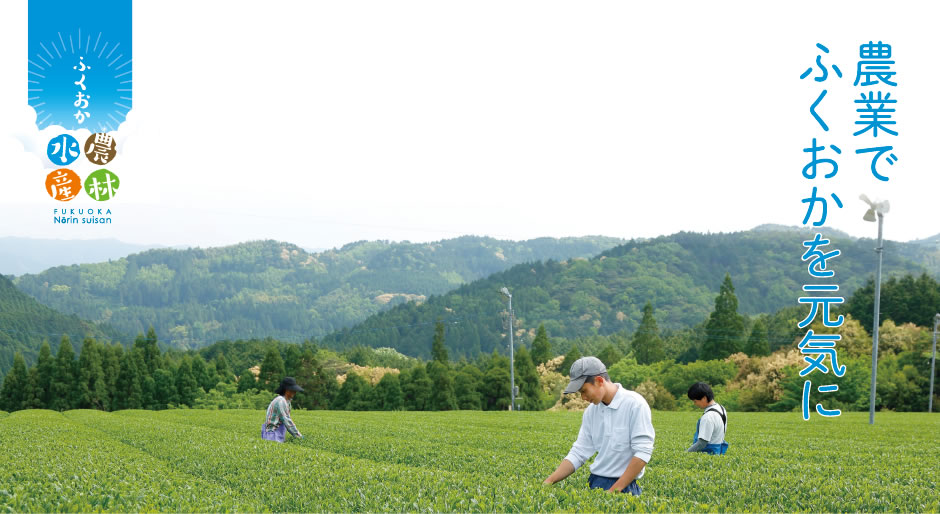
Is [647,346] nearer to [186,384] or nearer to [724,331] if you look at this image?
[724,331]

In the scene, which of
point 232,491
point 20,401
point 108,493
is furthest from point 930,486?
point 20,401

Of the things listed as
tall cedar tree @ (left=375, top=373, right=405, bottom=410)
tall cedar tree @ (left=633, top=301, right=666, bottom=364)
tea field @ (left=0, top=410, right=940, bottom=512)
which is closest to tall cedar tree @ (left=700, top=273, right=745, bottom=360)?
tall cedar tree @ (left=633, top=301, right=666, bottom=364)

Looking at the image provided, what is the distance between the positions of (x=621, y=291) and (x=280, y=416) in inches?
6323

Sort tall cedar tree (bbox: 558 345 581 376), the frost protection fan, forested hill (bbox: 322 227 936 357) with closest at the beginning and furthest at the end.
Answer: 1. the frost protection fan
2. tall cedar tree (bbox: 558 345 581 376)
3. forested hill (bbox: 322 227 936 357)

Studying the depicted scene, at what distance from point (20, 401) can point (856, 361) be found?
236ft

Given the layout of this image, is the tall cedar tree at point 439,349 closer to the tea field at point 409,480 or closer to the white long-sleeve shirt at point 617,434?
the tea field at point 409,480

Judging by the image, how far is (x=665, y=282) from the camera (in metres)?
171

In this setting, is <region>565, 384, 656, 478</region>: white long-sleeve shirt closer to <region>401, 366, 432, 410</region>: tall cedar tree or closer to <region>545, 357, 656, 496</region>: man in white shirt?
<region>545, 357, 656, 496</region>: man in white shirt

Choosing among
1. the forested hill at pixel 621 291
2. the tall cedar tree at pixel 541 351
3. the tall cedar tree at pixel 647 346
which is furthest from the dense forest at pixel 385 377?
the forested hill at pixel 621 291

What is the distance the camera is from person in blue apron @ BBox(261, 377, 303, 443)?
41.7 ft

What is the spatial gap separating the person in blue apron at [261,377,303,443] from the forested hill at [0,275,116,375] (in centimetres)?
11855

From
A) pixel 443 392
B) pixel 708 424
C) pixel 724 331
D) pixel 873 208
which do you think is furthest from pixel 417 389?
pixel 708 424

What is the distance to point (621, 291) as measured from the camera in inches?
6668

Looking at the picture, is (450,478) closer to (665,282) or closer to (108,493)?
(108,493)
